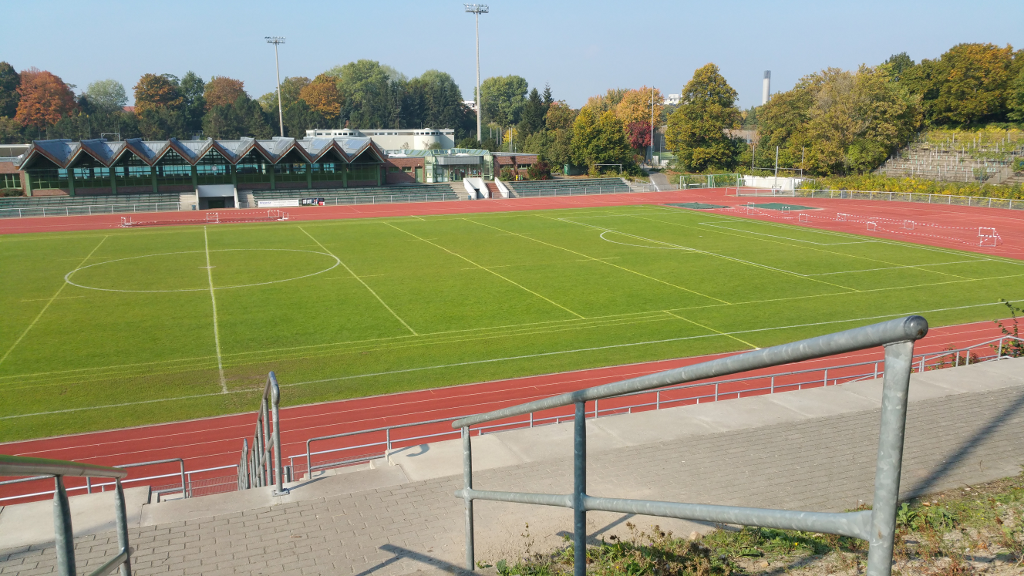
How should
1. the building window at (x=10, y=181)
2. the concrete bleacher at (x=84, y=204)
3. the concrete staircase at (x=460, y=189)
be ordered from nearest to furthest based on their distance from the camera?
the concrete bleacher at (x=84, y=204) < the building window at (x=10, y=181) < the concrete staircase at (x=460, y=189)

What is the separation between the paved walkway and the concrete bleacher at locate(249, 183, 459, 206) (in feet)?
214

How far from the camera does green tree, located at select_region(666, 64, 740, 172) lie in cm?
9744

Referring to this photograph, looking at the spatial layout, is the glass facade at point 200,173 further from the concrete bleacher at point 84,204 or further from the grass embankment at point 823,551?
the grass embankment at point 823,551

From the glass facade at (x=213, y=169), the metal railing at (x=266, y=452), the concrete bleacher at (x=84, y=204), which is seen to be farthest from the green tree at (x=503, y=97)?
the metal railing at (x=266, y=452)

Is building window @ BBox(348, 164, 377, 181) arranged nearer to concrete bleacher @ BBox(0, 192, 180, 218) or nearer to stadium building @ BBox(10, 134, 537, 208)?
stadium building @ BBox(10, 134, 537, 208)

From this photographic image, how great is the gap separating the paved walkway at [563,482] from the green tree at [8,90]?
15420 centimetres

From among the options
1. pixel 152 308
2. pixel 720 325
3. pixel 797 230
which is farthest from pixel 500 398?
pixel 797 230

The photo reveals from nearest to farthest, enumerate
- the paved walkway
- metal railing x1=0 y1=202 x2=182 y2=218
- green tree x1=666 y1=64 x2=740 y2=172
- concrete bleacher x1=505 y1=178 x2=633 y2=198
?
the paved walkway, metal railing x1=0 y1=202 x2=182 y2=218, concrete bleacher x1=505 y1=178 x2=633 y2=198, green tree x1=666 y1=64 x2=740 y2=172

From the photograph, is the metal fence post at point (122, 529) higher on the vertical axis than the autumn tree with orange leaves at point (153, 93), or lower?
lower

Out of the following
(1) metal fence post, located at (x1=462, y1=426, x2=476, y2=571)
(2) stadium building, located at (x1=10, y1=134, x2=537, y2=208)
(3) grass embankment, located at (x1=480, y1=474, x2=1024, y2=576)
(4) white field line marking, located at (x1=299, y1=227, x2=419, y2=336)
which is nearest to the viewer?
(3) grass embankment, located at (x1=480, y1=474, x2=1024, y2=576)

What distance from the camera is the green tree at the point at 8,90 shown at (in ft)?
438

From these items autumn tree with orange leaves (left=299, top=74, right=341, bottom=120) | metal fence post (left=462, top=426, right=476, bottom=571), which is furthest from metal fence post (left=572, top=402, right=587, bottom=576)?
autumn tree with orange leaves (left=299, top=74, right=341, bottom=120)

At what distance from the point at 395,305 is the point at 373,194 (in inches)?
1881

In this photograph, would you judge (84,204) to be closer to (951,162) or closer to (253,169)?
(253,169)
